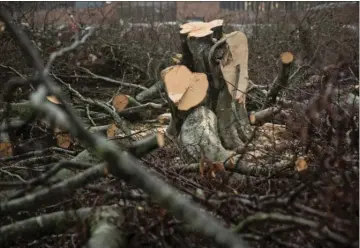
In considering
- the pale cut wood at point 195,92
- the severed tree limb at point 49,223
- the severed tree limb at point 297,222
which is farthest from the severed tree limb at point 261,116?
the severed tree limb at point 297,222

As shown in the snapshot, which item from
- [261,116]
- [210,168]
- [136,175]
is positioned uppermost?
[136,175]

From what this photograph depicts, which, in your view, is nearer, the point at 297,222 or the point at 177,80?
the point at 297,222

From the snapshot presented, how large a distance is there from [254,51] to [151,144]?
267 inches

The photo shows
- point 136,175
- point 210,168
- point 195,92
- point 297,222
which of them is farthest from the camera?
point 195,92

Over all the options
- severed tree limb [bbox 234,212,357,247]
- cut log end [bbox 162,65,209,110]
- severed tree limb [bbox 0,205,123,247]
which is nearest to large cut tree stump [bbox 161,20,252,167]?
cut log end [bbox 162,65,209,110]

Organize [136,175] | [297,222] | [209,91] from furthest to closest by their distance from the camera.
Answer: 1. [209,91]
2. [297,222]
3. [136,175]

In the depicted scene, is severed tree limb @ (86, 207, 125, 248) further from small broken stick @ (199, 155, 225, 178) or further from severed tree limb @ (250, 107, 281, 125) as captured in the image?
severed tree limb @ (250, 107, 281, 125)

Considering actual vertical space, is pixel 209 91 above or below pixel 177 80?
below

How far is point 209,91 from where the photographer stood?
4.20 m

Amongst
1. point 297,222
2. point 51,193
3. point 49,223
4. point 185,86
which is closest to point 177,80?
point 185,86

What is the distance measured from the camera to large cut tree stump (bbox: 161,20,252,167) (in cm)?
390

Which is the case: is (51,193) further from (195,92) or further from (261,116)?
(261,116)

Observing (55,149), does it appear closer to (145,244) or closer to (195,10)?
(145,244)

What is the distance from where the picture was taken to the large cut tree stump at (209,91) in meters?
3.90
